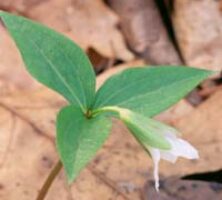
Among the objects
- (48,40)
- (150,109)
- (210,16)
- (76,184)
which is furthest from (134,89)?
(210,16)

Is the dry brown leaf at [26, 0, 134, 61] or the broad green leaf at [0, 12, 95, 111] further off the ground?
the broad green leaf at [0, 12, 95, 111]

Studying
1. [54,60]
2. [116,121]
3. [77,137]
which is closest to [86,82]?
[54,60]

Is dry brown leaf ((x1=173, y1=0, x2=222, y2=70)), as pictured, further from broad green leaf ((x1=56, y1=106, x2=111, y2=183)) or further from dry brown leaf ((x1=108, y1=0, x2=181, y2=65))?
broad green leaf ((x1=56, y1=106, x2=111, y2=183))

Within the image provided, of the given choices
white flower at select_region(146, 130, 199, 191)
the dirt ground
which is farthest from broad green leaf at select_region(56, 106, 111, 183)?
the dirt ground

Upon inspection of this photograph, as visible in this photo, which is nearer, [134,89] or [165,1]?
[134,89]

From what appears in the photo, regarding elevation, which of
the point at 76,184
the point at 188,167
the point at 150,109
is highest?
the point at 150,109

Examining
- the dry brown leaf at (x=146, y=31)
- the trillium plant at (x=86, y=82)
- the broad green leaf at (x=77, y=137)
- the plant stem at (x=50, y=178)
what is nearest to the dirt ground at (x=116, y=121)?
the dry brown leaf at (x=146, y=31)

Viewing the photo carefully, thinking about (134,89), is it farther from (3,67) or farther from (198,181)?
(3,67)
